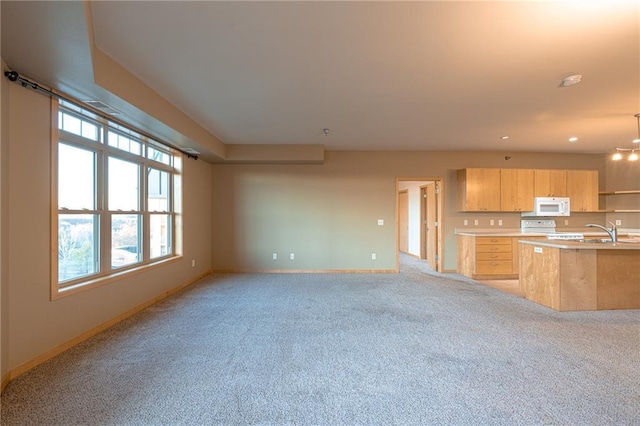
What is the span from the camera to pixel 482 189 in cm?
572

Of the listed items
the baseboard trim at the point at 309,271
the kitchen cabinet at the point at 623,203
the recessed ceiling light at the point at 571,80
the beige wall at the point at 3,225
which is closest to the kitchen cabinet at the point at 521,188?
the kitchen cabinet at the point at 623,203

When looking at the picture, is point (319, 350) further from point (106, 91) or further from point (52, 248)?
point (106, 91)

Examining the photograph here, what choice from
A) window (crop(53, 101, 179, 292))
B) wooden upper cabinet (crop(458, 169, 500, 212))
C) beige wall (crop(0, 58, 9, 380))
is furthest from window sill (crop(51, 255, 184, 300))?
wooden upper cabinet (crop(458, 169, 500, 212))

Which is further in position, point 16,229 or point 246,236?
point 246,236

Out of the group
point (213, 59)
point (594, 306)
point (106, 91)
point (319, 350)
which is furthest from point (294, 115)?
point (594, 306)

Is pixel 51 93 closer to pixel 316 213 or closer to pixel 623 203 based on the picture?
pixel 316 213

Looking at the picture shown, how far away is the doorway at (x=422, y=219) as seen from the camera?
6.09m

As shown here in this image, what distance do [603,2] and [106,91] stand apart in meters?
3.80

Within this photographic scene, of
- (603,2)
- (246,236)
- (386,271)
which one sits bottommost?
(386,271)

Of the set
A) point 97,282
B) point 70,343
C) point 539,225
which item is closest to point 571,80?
point 539,225

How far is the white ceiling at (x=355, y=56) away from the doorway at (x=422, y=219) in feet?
8.17

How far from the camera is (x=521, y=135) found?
4750mm

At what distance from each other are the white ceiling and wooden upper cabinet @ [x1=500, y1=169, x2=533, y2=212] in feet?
5.84

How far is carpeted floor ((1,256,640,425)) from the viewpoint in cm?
170
